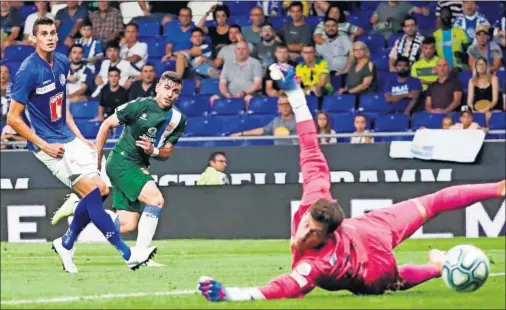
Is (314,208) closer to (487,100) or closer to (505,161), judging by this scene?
(505,161)

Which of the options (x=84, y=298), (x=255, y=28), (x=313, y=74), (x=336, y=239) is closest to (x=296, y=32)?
(x=255, y=28)

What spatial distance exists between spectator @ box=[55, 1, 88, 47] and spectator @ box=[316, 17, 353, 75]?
4394mm

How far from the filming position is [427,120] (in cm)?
1894

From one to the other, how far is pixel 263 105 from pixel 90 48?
133 inches

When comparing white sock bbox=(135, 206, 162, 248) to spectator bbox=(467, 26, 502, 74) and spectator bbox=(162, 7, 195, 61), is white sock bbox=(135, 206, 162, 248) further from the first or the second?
spectator bbox=(467, 26, 502, 74)

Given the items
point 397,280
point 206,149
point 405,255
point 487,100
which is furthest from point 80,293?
point 487,100

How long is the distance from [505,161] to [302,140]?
8.85 metres

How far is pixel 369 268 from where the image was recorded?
8828mm

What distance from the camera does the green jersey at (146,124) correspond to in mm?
12906

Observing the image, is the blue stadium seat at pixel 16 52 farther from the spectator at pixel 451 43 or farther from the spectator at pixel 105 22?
the spectator at pixel 451 43

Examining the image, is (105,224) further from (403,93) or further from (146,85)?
(403,93)

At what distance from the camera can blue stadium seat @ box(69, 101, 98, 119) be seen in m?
20.2

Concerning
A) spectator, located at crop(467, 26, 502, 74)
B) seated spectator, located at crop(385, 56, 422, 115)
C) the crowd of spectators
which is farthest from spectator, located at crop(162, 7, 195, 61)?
spectator, located at crop(467, 26, 502, 74)

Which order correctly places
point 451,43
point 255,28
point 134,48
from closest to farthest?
point 451,43 < point 255,28 < point 134,48
